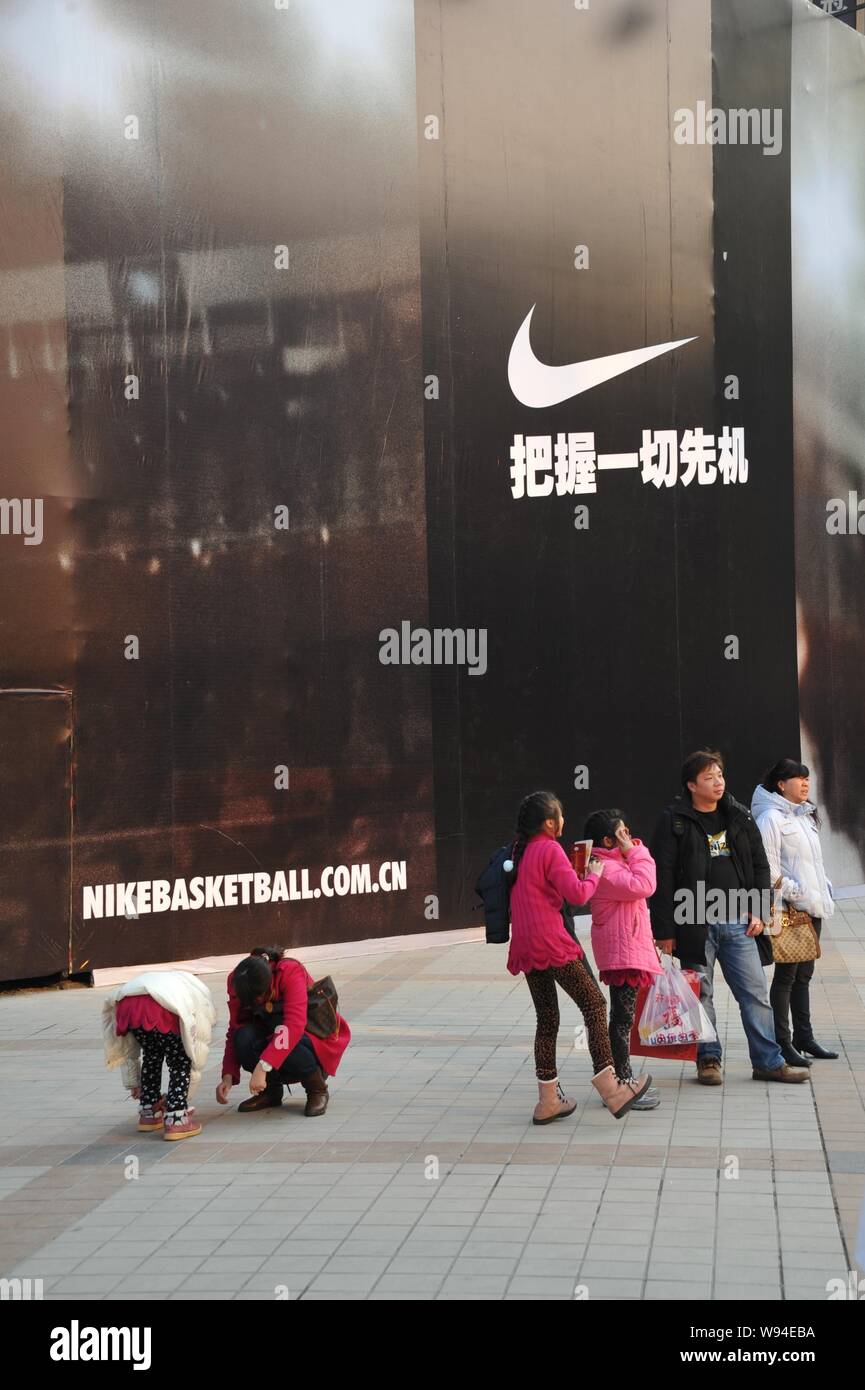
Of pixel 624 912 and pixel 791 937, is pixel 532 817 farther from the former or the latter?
pixel 791 937

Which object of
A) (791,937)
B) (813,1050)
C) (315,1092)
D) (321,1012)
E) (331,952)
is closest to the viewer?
(315,1092)

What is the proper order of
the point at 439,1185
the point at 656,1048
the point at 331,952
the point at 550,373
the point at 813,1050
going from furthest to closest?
the point at 550,373, the point at 331,952, the point at 813,1050, the point at 656,1048, the point at 439,1185

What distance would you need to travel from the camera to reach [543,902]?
26.2 feet

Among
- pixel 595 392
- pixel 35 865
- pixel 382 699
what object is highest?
pixel 595 392

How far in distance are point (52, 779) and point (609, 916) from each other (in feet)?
18.4

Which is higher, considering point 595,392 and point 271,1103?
point 595,392

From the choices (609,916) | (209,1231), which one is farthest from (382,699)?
(209,1231)

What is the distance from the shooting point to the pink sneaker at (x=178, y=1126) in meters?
7.77

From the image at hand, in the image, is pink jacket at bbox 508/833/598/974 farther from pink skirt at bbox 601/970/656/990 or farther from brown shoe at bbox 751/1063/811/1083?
brown shoe at bbox 751/1063/811/1083

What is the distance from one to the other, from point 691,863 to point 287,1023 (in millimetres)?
2407

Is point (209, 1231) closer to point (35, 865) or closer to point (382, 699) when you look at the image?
point (35, 865)

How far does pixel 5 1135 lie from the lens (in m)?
8.00

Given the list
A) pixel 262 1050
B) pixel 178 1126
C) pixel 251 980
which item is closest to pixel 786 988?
pixel 262 1050
